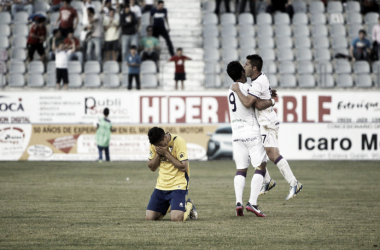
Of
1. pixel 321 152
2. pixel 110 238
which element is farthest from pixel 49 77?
pixel 110 238

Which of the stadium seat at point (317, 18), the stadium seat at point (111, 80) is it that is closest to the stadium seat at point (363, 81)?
the stadium seat at point (317, 18)

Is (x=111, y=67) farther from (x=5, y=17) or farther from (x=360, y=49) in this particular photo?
(x=360, y=49)

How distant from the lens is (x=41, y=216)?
8.79 meters

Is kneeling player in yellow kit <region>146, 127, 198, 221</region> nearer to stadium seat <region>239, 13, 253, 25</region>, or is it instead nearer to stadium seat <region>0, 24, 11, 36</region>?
stadium seat <region>239, 13, 253, 25</region>

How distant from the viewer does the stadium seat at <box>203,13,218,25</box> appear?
26422 mm

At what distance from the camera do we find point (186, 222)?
827cm

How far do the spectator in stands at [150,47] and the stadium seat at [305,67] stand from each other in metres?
5.87

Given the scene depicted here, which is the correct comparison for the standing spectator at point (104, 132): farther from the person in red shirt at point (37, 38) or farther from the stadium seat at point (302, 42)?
the stadium seat at point (302, 42)

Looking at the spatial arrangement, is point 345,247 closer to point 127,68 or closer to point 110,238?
point 110,238

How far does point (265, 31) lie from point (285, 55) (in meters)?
1.46

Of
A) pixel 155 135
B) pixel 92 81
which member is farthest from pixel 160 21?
pixel 155 135

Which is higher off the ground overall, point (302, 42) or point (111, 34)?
point (111, 34)

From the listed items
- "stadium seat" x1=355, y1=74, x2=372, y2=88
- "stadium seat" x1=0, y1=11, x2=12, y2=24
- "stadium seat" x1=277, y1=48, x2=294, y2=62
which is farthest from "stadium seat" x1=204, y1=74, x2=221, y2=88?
"stadium seat" x1=0, y1=11, x2=12, y2=24

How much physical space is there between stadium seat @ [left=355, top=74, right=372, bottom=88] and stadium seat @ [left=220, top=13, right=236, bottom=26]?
594 cm
